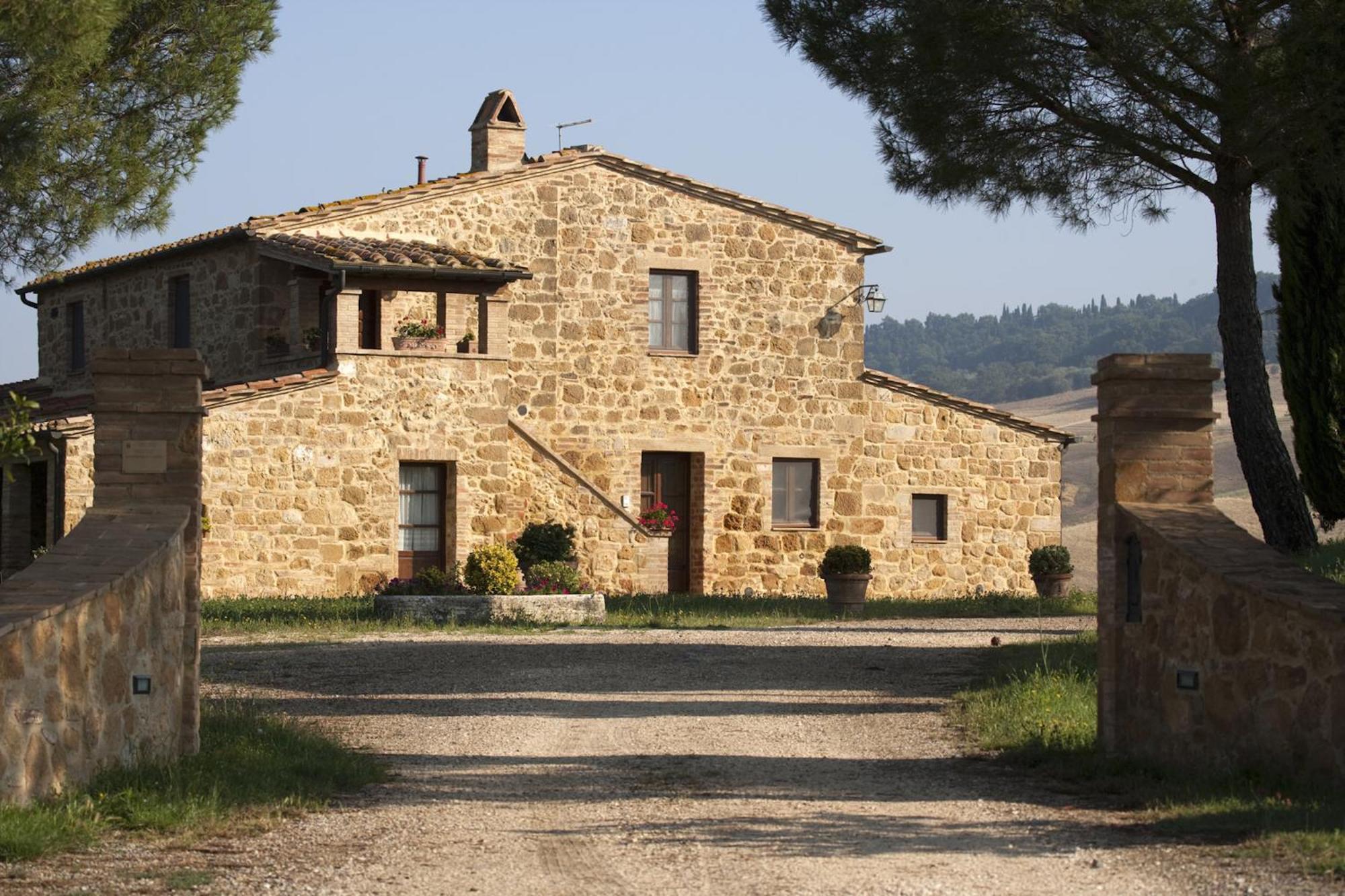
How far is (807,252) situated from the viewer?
92.6ft

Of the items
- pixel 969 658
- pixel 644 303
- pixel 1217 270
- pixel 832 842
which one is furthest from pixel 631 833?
pixel 644 303

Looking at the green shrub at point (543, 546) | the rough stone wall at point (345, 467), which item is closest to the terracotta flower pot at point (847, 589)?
the green shrub at point (543, 546)

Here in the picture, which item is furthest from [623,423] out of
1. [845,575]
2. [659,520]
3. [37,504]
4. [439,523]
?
[37,504]

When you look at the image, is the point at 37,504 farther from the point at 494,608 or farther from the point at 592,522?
the point at 494,608

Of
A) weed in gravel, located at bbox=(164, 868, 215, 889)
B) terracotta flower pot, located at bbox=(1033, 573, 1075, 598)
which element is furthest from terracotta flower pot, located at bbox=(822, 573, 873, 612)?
weed in gravel, located at bbox=(164, 868, 215, 889)

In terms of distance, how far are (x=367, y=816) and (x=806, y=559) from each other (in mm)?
19974

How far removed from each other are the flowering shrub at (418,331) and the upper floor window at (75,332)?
8456 mm

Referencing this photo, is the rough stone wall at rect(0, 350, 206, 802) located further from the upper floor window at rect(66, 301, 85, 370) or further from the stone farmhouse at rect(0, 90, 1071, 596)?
the upper floor window at rect(66, 301, 85, 370)

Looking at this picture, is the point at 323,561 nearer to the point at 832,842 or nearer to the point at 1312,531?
the point at 1312,531

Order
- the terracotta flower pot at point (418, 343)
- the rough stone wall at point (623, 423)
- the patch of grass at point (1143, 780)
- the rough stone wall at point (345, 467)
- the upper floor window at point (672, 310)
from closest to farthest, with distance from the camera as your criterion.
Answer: the patch of grass at point (1143, 780) < the rough stone wall at point (345, 467) < the rough stone wall at point (623, 423) < the terracotta flower pot at point (418, 343) < the upper floor window at point (672, 310)

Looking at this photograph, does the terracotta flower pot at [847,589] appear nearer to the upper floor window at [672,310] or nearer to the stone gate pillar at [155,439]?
the upper floor window at [672,310]

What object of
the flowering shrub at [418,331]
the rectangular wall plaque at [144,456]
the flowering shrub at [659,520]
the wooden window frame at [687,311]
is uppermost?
the wooden window frame at [687,311]

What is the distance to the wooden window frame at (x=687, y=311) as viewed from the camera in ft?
89.7

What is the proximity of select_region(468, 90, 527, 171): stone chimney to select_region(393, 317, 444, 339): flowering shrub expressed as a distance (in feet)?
13.1
